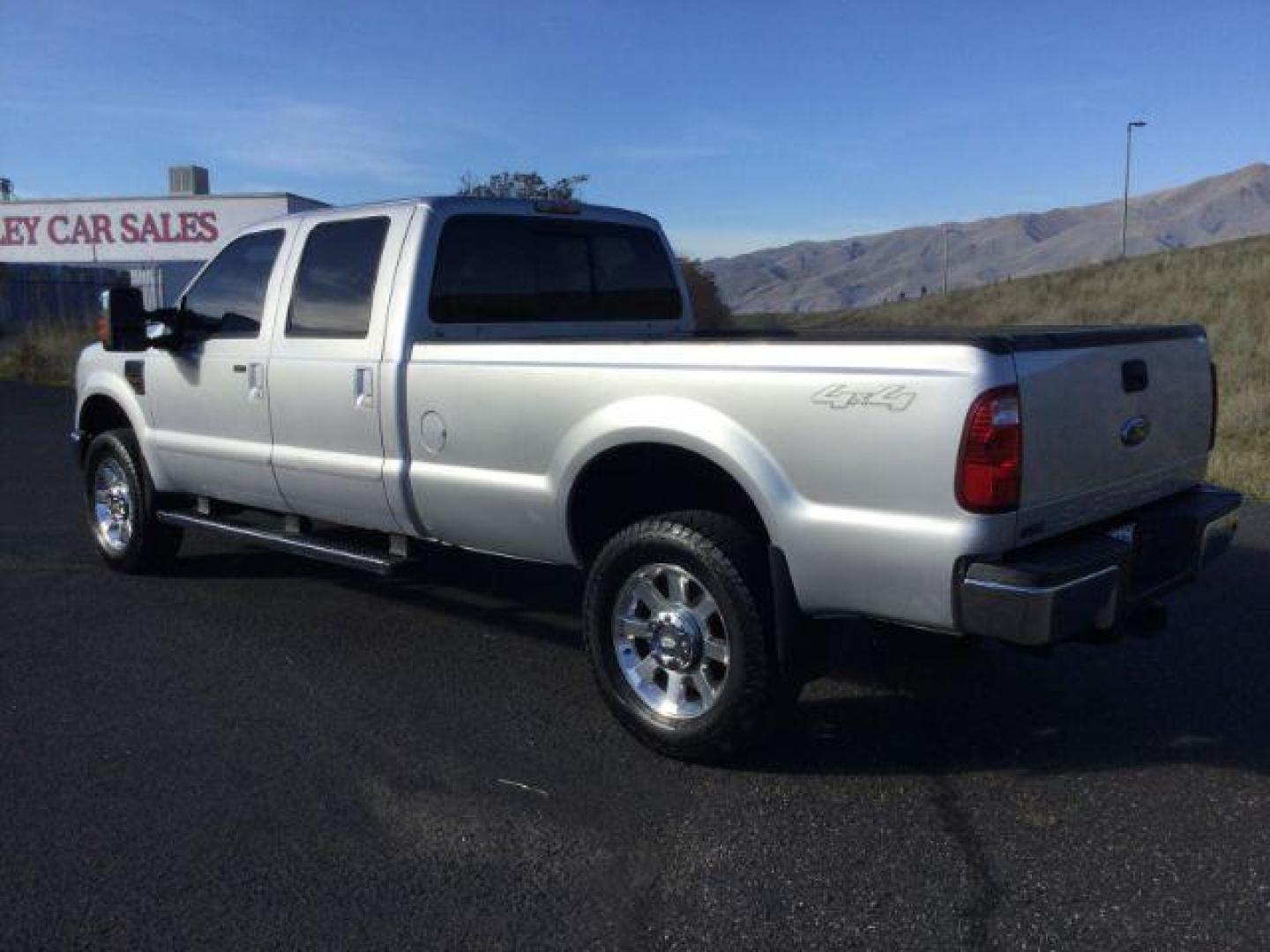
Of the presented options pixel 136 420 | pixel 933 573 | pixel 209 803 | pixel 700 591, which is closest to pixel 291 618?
pixel 136 420

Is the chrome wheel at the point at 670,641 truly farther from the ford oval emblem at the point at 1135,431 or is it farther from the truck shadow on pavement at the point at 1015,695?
the ford oval emblem at the point at 1135,431

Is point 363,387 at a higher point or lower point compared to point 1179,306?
lower

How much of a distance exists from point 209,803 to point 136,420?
3441 millimetres

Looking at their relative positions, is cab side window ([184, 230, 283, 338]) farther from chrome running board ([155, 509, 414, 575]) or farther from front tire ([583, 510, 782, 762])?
front tire ([583, 510, 782, 762])

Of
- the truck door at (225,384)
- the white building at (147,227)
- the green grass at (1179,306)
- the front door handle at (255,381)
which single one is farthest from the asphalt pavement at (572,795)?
the white building at (147,227)

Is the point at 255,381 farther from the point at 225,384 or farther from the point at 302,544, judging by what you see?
the point at 302,544

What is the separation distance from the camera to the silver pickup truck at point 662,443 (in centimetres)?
351

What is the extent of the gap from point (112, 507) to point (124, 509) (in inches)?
7.0

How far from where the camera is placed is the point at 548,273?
5.67 m

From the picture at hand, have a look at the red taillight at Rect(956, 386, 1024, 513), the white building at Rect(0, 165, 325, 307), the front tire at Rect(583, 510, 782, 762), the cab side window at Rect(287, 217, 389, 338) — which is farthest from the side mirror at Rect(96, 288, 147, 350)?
the white building at Rect(0, 165, 325, 307)

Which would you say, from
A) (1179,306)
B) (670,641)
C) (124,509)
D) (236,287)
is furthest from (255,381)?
(1179,306)

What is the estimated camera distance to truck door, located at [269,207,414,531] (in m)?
5.14

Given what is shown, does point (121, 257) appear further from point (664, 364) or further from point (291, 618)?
point (664, 364)

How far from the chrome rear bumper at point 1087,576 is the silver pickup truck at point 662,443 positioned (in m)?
0.01
